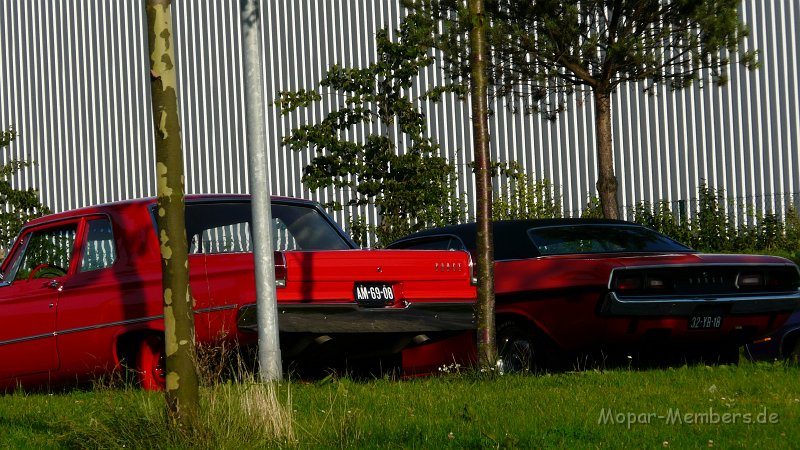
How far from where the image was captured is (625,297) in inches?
381

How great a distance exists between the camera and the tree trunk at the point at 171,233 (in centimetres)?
657

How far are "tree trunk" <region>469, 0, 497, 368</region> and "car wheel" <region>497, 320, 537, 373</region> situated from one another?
686 mm

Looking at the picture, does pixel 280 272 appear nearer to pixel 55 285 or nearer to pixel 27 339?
pixel 55 285

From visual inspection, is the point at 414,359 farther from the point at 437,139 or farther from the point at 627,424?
the point at 437,139

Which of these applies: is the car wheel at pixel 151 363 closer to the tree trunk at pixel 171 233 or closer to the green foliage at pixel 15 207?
the tree trunk at pixel 171 233

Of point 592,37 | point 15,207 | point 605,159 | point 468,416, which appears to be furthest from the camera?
point 15,207

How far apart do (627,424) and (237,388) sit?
2.01m

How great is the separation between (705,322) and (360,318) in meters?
2.62

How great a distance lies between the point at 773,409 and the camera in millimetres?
7156

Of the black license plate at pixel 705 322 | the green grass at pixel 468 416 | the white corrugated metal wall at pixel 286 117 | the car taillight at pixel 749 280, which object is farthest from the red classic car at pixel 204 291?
the white corrugated metal wall at pixel 286 117

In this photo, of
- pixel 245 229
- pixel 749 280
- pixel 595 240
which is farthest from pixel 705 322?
pixel 245 229

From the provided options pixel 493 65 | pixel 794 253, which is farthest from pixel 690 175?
pixel 493 65

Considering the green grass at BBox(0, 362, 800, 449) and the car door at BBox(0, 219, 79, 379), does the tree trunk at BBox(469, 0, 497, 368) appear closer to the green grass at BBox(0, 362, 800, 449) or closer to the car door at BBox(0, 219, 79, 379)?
the green grass at BBox(0, 362, 800, 449)

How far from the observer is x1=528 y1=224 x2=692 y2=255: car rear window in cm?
1070
